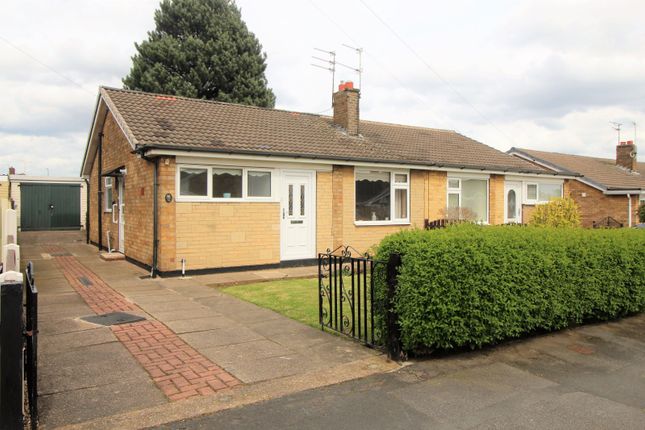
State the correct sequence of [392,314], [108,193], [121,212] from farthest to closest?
[108,193] → [121,212] → [392,314]

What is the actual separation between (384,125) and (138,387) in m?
16.6

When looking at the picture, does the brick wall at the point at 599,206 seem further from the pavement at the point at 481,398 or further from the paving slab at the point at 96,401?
the paving slab at the point at 96,401

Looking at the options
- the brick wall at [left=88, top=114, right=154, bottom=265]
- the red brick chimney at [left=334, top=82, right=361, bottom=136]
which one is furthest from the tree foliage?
the red brick chimney at [left=334, top=82, right=361, bottom=136]

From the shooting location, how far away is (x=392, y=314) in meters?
5.25

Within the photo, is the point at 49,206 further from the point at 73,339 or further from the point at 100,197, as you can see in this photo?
the point at 73,339

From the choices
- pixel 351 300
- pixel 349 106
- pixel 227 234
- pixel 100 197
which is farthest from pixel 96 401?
pixel 100 197

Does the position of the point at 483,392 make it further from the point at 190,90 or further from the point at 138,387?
the point at 190,90

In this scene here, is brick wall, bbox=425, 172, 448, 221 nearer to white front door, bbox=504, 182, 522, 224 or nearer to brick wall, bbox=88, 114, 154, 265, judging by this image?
white front door, bbox=504, 182, 522, 224

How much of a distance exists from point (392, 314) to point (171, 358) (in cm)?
238

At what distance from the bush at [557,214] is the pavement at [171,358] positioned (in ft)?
25.1

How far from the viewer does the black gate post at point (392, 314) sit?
521 cm

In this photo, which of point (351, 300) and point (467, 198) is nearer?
point (351, 300)

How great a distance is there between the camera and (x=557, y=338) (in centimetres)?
634

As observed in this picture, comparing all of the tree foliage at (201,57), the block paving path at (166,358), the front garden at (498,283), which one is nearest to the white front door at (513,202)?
the front garden at (498,283)
